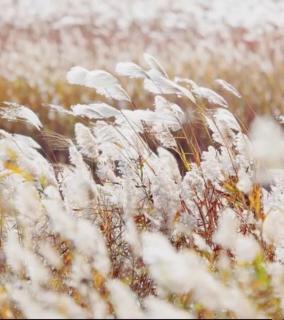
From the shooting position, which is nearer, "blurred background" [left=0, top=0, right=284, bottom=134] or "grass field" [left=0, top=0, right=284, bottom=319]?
"grass field" [left=0, top=0, right=284, bottom=319]

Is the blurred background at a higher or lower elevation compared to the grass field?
higher

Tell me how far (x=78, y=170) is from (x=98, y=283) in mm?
447

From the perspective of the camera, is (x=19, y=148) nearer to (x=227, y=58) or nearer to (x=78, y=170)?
(x=78, y=170)

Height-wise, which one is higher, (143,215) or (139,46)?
(139,46)

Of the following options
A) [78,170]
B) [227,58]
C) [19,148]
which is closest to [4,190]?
[19,148]

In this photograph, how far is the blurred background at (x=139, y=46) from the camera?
5.89 metres

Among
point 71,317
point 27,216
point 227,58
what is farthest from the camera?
point 227,58

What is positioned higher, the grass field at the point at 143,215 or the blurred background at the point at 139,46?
the blurred background at the point at 139,46

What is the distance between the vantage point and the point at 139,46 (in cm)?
739

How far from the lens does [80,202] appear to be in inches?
84.6

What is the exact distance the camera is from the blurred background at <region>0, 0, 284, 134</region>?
589cm

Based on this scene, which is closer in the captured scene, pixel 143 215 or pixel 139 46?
pixel 143 215

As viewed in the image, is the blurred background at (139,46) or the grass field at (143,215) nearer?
the grass field at (143,215)

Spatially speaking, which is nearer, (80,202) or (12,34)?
(80,202)
